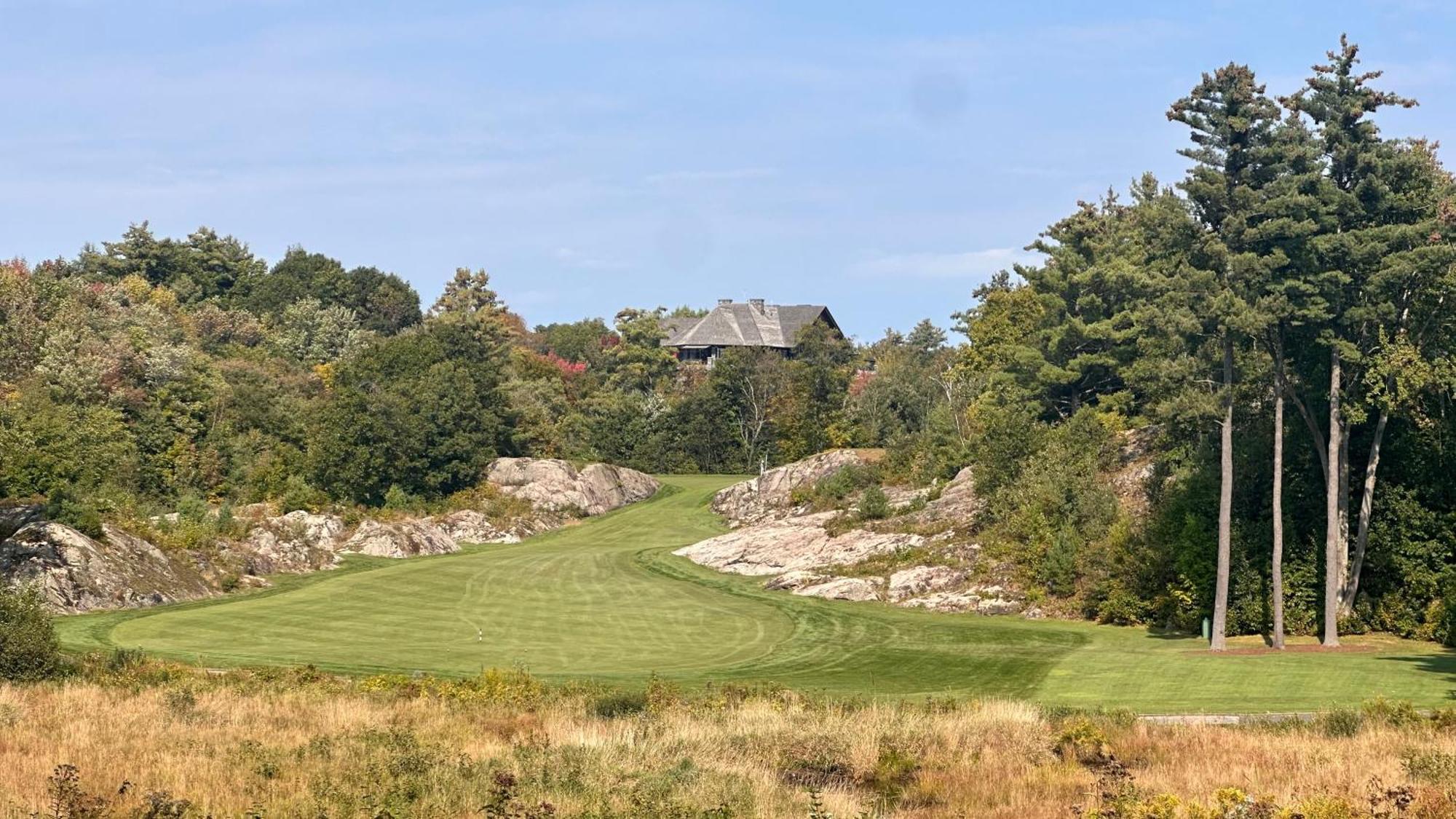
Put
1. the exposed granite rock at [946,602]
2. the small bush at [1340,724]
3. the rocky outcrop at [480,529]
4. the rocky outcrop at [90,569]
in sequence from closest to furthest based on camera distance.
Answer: the small bush at [1340,724] → the rocky outcrop at [90,569] → the exposed granite rock at [946,602] → the rocky outcrop at [480,529]

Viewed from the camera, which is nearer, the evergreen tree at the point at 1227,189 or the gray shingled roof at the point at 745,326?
the evergreen tree at the point at 1227,189

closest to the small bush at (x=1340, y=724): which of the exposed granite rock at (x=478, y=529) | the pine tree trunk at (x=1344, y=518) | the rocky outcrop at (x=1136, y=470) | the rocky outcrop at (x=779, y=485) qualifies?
the pine tree trunk at (x=1344, y=518)

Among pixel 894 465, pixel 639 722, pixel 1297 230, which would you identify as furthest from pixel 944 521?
pixel 639 722

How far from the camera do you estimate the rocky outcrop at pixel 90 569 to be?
4647cm

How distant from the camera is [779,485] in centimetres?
8112

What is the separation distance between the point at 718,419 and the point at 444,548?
3759 centimetres

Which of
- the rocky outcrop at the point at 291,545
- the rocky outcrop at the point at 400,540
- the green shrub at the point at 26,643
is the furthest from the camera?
the rocky outcrop at the point at 400,540

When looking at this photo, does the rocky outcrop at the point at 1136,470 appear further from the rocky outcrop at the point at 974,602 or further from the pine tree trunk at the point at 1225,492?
the pine tree trunk at the point at 1225,492

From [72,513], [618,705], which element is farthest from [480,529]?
[618,705]

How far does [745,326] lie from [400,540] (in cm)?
7268

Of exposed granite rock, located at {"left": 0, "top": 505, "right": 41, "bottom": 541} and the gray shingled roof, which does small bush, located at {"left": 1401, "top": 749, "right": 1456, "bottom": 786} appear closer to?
exposed granite rock, located at {"left": 0, "top": 505, "right": 41, "bottom": 541}

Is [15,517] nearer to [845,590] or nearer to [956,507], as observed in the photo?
[845,590]

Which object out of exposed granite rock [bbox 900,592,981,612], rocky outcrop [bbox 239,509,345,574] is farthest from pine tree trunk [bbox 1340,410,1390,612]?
rocky outcrop [bbox 239,509,345,574]

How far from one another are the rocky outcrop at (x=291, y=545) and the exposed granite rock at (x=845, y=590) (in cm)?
2328
